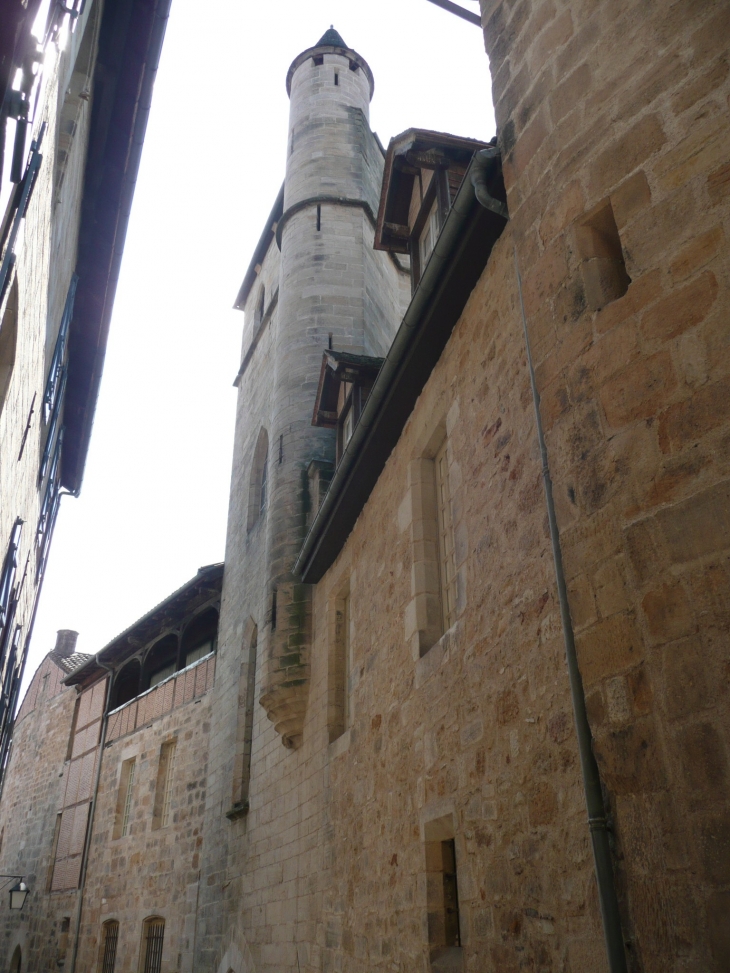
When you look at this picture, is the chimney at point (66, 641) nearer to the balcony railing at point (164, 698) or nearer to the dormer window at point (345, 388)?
the balcony railing at point (164, 698)

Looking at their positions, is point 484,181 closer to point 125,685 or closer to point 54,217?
point 54,217

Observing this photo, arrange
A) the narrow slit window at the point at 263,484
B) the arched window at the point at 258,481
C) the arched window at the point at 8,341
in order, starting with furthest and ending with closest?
the arched window at the point at 258,481
the narrow slit window at the point at 263,484
the arched window at the point at 8,341

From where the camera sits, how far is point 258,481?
13742 mm

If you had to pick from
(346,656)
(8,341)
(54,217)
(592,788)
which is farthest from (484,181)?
(346,656)

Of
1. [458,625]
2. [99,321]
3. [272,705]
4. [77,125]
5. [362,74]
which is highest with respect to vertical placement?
[362,74]

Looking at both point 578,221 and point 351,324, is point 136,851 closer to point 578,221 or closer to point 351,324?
point 351,324

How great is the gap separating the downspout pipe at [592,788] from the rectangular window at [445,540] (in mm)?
1935

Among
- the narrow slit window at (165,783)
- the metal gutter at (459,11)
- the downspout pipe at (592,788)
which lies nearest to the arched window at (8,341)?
the downspout pipe at (592,788)

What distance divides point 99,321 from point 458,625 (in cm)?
774

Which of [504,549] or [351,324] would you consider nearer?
[504,549]

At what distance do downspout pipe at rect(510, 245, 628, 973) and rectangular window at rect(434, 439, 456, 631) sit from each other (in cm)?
194

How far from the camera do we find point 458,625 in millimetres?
4773

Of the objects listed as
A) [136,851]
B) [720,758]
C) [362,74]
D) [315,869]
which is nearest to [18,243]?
[720,758]

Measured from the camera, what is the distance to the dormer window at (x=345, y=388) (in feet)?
31.9
